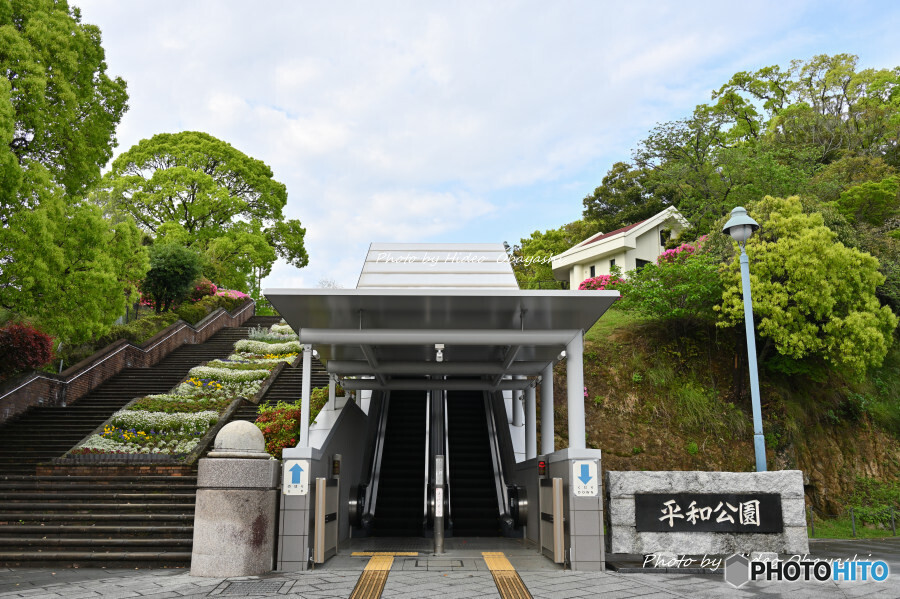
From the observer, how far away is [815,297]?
16.1m

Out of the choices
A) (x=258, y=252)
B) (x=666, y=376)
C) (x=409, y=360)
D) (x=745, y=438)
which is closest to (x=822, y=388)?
(x=745, y=438)

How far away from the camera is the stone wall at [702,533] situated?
8.39 meters

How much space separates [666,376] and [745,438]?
2737 mm

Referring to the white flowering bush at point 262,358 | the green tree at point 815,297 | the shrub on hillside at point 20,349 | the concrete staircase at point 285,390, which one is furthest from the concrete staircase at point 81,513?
the green tree at point 815,297

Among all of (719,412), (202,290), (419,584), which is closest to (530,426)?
(419,584)

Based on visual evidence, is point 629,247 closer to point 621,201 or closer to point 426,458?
point 621,201

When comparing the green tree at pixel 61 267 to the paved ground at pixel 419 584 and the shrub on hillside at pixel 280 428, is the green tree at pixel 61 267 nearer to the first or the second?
the shrub on hillside at pixel 280 428

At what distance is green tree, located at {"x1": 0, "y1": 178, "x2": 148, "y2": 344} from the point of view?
11.8 metres

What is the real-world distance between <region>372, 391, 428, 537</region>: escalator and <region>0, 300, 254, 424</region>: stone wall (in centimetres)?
868

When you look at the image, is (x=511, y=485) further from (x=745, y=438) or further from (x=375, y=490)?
(x=745, y=438)

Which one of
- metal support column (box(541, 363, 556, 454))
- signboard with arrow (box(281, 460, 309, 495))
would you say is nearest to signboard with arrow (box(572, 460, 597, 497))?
metal support column (box(541, 363, 556, 454))

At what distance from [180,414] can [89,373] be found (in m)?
4.88

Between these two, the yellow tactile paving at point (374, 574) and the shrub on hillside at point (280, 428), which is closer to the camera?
→ the yellow tactile paving at point (374, 574)

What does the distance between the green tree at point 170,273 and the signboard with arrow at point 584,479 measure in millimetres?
23866
